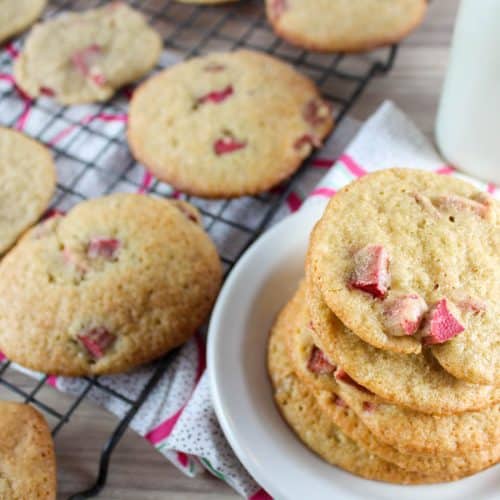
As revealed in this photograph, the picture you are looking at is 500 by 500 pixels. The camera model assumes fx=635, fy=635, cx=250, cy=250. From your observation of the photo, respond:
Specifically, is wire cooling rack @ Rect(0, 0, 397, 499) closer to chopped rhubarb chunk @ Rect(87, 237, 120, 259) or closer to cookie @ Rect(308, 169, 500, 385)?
chopped rhubarb chunk @ Rect(87, 237, 120, 259)

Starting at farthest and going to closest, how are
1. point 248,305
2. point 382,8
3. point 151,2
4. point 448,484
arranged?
point 151,2 < point 382,8 < point 248,305 < point 448,484

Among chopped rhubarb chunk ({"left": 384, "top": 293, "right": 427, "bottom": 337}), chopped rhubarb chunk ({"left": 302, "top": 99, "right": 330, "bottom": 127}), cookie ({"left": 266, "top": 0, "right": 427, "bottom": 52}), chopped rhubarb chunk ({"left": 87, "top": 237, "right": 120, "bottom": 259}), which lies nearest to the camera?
chopped rhubarb chunk ({"left": 384, "top": 293, "right": 427, "bottom": 337})

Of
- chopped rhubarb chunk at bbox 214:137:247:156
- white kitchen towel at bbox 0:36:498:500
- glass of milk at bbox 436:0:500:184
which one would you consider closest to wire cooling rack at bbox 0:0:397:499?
white kitchen towel at bbox 0:36:498:500

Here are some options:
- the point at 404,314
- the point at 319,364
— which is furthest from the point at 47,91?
the point at 404,314

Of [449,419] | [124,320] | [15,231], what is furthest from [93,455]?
[449,419]

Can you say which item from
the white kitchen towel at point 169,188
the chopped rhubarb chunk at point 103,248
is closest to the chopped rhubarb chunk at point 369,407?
the white kitchen towel at point 169,188

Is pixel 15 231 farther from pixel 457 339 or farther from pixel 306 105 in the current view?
pixel 457 339
